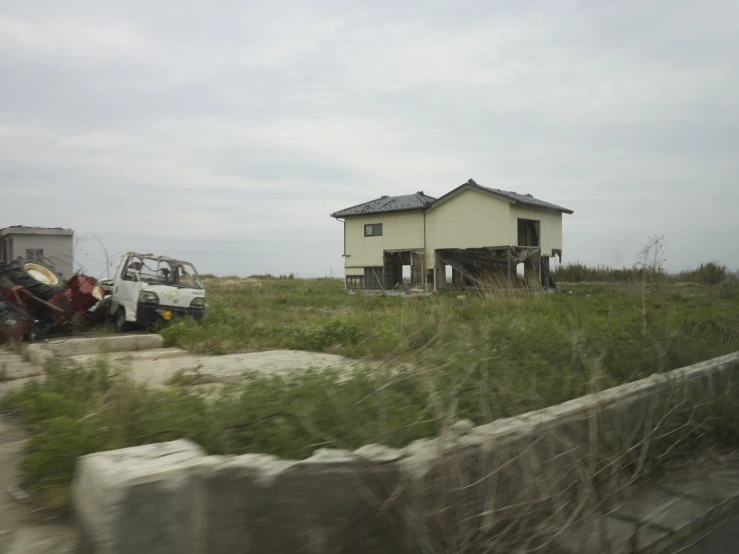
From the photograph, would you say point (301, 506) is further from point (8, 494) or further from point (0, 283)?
point (0, 283)

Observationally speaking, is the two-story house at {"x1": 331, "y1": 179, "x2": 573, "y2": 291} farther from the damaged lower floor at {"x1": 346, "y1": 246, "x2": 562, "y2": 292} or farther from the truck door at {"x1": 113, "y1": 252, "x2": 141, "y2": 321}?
the truck door at {"x1": 113, "y1": 252, "x2": 141, "y2": 321}

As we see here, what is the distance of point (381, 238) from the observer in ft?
105

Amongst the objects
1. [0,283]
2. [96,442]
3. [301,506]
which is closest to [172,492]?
[301,506]

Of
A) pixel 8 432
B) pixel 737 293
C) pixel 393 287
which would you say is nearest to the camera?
pixel 8 432

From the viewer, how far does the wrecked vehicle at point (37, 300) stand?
908cm

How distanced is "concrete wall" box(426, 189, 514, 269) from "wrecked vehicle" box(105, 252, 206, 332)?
18980 mm

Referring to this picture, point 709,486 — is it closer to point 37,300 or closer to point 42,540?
point 42,540

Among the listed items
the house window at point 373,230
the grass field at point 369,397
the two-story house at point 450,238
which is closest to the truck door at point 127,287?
the grass field at point 369,397

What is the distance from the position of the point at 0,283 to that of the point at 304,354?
19.0 ft

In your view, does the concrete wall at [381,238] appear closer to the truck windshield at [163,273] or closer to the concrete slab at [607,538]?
the truck windshield at [163,273]

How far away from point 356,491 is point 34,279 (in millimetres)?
9405

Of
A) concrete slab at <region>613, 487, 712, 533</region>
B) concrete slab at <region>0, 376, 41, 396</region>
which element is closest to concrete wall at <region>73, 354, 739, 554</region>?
concrete slab at <region>613, 487, 712, 533</region>

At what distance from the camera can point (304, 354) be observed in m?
8.43

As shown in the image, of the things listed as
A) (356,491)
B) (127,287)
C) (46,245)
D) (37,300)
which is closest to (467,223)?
(46,245)
